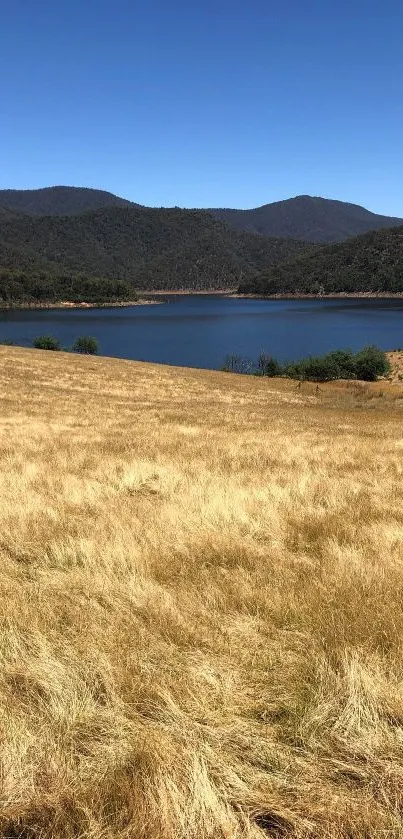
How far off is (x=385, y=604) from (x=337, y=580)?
0.57 m

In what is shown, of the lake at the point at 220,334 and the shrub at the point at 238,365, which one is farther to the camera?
the lake at the point at 220,334

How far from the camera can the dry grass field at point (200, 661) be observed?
2.15m

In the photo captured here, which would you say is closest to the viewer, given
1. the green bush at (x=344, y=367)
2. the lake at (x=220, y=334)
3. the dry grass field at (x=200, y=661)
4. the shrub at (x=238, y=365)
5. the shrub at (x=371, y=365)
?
the dry grass field at (x=200, y=661)

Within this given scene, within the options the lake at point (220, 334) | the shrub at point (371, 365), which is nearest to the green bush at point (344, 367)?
the shrub at point (371, 365)

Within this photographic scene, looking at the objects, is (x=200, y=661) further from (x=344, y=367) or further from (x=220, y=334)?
(x=220, y=334)

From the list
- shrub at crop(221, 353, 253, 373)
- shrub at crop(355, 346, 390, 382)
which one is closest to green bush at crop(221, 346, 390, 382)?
shrub at crop(355, 346, 390, 382)

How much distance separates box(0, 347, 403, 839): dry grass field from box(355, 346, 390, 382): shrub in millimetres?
65042

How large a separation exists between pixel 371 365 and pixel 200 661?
70.8m

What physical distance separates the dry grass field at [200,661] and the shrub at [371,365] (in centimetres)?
6504

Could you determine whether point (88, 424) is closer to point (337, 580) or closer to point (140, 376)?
point (337, 580)

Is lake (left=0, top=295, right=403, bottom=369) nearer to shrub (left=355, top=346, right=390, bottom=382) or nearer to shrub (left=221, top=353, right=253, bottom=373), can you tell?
shrub (left=221, top=353, right=253, bottom=373)

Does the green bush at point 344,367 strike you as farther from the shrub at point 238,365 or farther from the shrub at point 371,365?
the shrub at point 238,365

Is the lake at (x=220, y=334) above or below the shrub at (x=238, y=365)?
above

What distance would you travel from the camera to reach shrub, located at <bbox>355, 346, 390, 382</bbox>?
6906 cm
